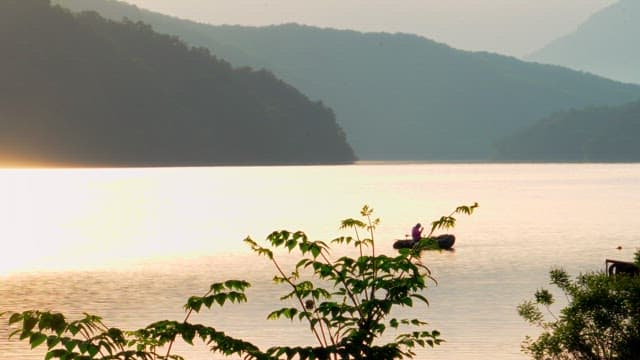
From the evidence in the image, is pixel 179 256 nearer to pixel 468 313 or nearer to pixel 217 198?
pixel 468 313

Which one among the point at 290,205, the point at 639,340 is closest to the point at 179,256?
the point at 639,340

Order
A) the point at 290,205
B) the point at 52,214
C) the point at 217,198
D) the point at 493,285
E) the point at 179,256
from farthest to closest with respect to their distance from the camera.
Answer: the point at 217,198, the point at 290,205, the point at 52,214, the point at 179,256, the point at 493,285

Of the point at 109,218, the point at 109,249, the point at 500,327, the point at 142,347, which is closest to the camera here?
the point at 142,347

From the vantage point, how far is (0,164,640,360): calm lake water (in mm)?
47344

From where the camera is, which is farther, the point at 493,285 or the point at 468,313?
the point at 493,285

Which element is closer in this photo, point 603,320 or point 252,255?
point 603,320

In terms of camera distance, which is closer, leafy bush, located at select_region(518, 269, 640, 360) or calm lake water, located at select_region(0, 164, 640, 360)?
leafy bush, located at select_region(518, 269, 640, 360)

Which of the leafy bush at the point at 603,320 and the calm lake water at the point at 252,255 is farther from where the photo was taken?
the calm lake water at the point at 252,255

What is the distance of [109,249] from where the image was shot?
320 feet

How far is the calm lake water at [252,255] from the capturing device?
47.3m

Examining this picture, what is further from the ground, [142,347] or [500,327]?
[142,347]

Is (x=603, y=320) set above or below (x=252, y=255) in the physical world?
above

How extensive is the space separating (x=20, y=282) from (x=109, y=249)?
3013cm

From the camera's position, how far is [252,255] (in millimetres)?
87500
